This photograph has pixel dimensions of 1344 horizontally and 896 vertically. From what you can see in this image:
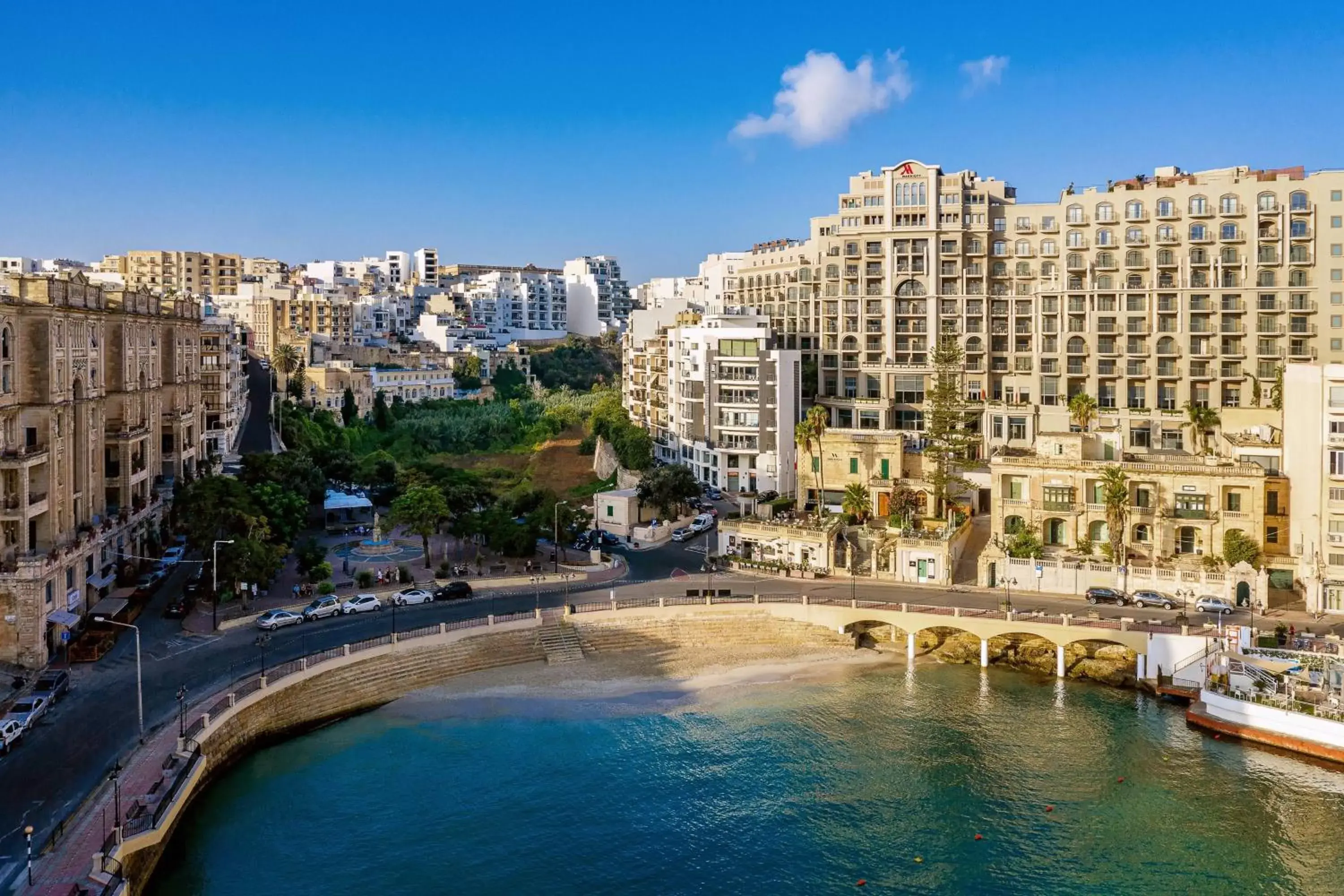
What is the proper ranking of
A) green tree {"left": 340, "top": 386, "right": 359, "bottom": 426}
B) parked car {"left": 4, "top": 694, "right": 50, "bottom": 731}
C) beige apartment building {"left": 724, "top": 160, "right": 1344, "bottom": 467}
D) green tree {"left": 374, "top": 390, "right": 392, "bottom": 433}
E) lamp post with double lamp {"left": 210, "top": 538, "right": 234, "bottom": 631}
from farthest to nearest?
green tree {"left": 374, "top": 390, "right": 392, "bottom": 433} → green tree {"left": 340, "top": 386, "right": 359, "bottom": 426} → beige apartment building {"left": 724, "top": 160, "right": 1344, "bottom": 467} → lamp post with double lamp {"left": 210, "top": 538, "right": 234, "bottom": 631} → parked car {"left": 4, "top": 694, "right": 50, "bottom": 731}

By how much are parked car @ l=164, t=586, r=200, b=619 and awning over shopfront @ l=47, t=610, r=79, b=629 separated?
554 centimetres

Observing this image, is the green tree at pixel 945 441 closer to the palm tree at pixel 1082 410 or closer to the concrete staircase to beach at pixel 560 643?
the palm tree at pixel 1082 410

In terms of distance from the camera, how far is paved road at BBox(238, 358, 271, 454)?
100812 mm

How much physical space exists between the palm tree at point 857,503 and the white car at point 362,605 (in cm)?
3076

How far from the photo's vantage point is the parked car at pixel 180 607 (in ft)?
177

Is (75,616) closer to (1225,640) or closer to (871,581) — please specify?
(871,581)

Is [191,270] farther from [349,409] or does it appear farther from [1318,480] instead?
[1318,480]

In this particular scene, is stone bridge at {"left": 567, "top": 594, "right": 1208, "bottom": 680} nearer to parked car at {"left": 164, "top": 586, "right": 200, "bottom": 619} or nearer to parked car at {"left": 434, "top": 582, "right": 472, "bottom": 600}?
parked car at {"left": 434, "top": 582, "right": 472, "bottom": 600}

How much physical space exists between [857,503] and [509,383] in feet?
324

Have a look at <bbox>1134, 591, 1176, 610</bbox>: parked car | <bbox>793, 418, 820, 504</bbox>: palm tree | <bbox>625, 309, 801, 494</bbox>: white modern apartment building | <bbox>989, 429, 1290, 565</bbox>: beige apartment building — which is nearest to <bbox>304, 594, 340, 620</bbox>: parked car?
<bbox>793, 418, 820, 504</bbox>: palm tree

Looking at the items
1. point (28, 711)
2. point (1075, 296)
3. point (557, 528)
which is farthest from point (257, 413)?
point (1075, 296)

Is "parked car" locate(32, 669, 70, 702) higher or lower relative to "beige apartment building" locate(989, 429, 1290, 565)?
lower

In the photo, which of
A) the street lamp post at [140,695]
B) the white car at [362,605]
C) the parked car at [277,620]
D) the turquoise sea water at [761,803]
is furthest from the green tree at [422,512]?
the street lamp post at [140,695]

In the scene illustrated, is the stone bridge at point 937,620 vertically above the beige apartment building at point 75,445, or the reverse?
the beige apartment building at point 75,445
